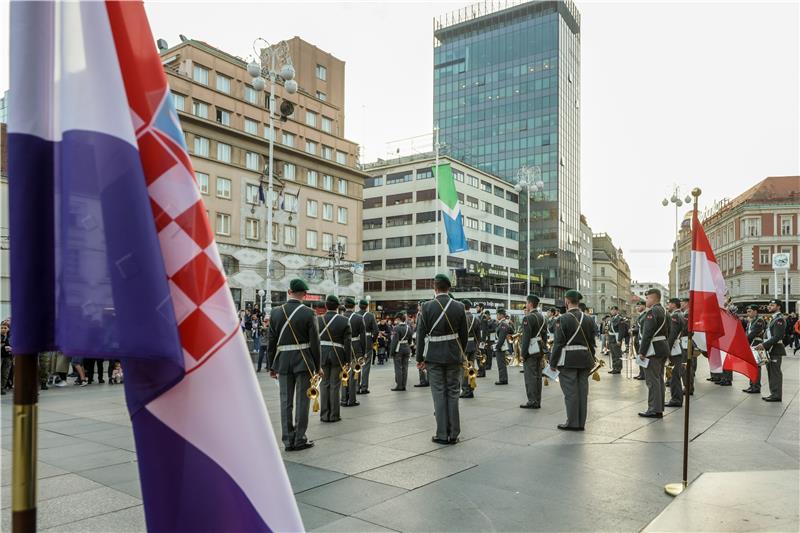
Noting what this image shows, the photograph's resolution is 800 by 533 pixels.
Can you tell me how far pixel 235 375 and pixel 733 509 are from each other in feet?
16.3

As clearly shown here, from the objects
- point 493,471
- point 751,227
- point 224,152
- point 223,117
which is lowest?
point 493,471

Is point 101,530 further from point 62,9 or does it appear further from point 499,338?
point 499,338

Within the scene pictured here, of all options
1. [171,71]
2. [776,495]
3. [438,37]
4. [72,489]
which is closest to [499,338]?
[776,495]

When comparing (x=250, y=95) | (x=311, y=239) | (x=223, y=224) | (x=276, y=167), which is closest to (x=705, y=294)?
(x=223, y=224)

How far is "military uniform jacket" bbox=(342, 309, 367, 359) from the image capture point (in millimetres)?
12352

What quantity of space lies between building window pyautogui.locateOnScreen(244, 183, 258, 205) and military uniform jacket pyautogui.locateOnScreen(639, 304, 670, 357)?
1687 inches

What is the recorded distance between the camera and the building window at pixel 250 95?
51884mm

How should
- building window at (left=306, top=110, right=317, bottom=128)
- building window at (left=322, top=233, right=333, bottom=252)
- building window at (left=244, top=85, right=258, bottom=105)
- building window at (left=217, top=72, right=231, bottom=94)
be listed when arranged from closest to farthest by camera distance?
1. building window at (left=217, top=72, right=231, bottom=94)
2. building window at (left=244, top=85, right=258, bottom=105)
3. building window at (left=306, top=110, right=317, bottom=128)
4. building window at (left=322, top=233, right=333, bottom=252)

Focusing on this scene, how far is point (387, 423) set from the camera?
969cm

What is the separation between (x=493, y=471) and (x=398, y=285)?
68.4m

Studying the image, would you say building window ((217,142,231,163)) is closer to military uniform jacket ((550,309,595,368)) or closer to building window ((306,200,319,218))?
building window ((306,200,319,218))

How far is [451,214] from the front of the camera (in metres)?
26.8

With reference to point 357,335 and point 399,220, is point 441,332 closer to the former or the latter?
point 357,335

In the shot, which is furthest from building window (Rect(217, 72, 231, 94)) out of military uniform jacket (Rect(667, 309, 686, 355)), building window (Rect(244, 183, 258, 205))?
military uniform jacket (Rect(667, 309, 686, 355))
